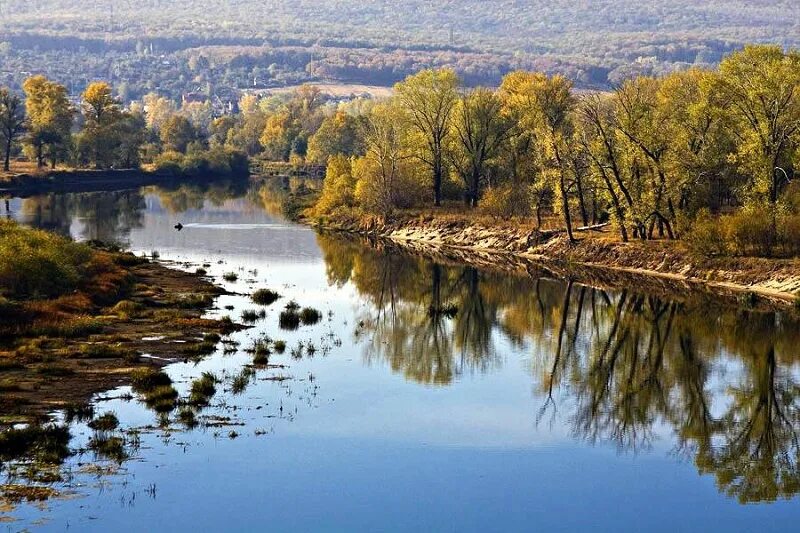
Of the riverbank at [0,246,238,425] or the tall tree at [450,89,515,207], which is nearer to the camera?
the riverbank at [0,246,238,425]

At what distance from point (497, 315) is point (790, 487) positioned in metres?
24.1

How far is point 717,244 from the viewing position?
62.3 metres

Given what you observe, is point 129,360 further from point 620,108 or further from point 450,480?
point 620,108

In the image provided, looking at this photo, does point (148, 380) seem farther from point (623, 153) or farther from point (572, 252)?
point (572, 252)

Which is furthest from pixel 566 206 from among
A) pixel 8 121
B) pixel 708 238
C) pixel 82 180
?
pixel 8 121

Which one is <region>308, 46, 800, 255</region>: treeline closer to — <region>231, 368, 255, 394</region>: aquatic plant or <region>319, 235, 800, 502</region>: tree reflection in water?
<region>319, 235, 800, 502</region>: tree reflection in water

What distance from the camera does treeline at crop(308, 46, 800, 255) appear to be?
62750 millimetres

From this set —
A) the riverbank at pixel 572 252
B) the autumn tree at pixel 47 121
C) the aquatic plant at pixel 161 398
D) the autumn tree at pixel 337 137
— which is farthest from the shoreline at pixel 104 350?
the autumn tree at pixel 337 137

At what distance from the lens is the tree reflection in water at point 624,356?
113ft

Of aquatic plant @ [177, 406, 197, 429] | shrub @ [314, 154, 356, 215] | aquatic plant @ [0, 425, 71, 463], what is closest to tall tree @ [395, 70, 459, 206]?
shrub @ [314, 154, 356, 215]

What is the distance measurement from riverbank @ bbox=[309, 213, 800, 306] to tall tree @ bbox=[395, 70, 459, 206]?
4.13 m

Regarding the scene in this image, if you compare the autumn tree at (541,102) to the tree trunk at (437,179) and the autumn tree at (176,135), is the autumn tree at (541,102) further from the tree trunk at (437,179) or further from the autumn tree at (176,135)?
the autumn tree at (176,135)

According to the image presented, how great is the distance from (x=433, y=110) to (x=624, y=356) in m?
43.5

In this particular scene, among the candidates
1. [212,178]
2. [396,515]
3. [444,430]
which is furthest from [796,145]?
[212,178]
